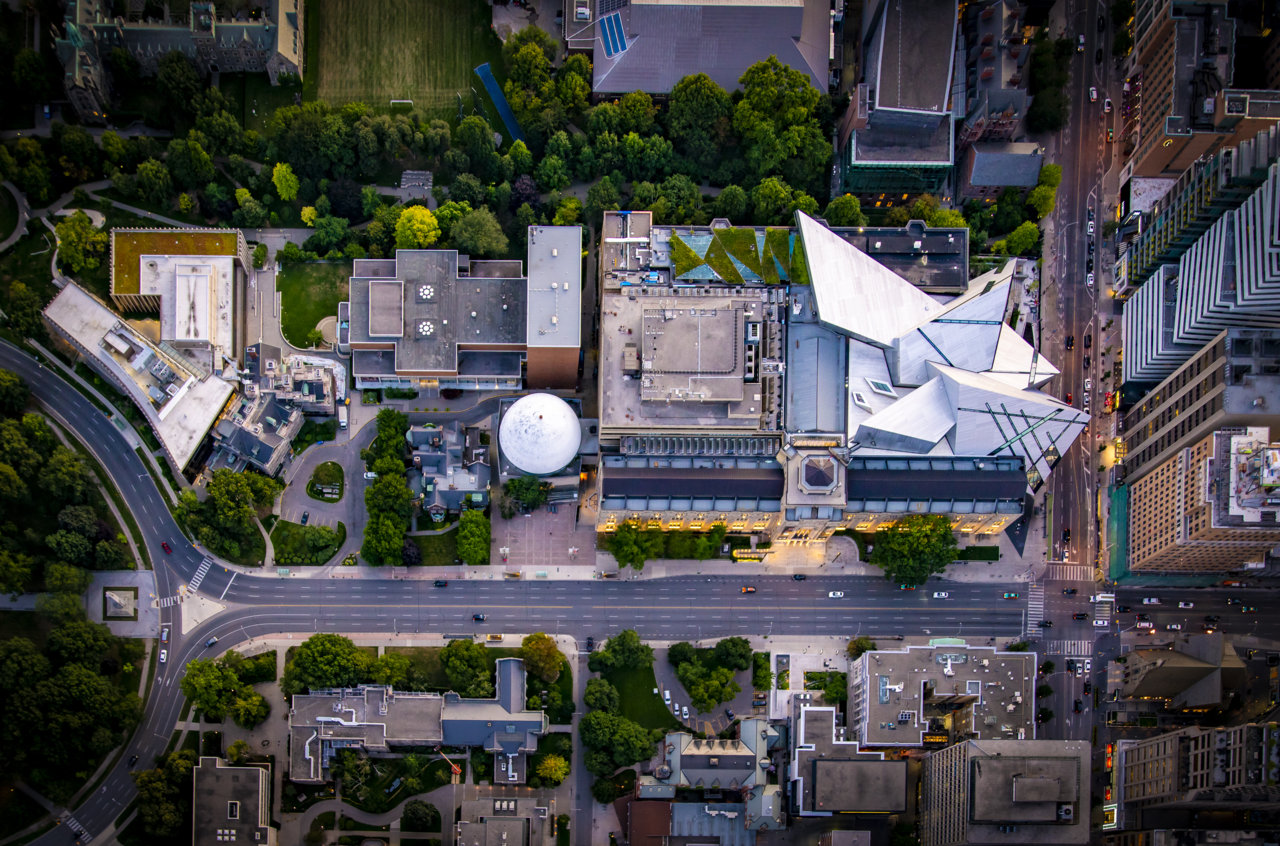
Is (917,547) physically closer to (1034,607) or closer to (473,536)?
(1034,607)

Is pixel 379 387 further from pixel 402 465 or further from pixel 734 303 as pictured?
pixel 734 303

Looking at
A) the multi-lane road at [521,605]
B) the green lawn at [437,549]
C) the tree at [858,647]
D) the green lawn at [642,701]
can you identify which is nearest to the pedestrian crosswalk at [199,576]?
the multi-lane road at [521,605]

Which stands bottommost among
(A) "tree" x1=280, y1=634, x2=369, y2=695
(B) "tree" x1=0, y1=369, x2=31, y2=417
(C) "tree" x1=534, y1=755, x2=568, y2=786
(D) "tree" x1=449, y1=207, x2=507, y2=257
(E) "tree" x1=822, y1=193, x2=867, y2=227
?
(C) "tree" x1=534, y1=755, x2=568, y2=786

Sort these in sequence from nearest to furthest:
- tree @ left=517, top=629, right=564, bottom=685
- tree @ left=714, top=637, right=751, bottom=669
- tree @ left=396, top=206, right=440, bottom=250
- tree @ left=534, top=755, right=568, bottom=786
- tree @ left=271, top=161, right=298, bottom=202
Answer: tree @ left=534, top=755, right=568, bottom=786
tree @ left=517, top=629, right=564, bottom=685
tree @ left=714, top=637, right=751, bottom=669
tree @ left=396, top=206, right=440, bottom=250
tree @ left=271, top=161, right=298, bottom=202

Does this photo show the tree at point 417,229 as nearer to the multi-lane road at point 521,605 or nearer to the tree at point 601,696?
the multi-lane road at point 521,605

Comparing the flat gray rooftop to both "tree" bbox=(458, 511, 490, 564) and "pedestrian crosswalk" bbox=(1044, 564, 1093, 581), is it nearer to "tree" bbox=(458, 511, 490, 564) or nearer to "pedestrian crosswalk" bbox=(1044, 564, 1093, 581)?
"pedestrian crosswalk" bbox=(1044, 564, 1093, 581)

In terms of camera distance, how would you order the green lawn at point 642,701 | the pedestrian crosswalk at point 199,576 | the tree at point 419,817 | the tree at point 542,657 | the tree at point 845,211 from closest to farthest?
the tree at point 419,817
the tree at point 542,657
the green lawn at point 642,701
the pedestrian crosswalk at point 199,576
the tree at point 845,211

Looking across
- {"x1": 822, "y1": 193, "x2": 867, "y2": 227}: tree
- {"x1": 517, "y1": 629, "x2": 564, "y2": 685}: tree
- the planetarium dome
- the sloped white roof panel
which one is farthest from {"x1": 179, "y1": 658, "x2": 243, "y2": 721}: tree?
{"x1": 822, "y1": 193, "x2": 867, "y2": 227}: tree
